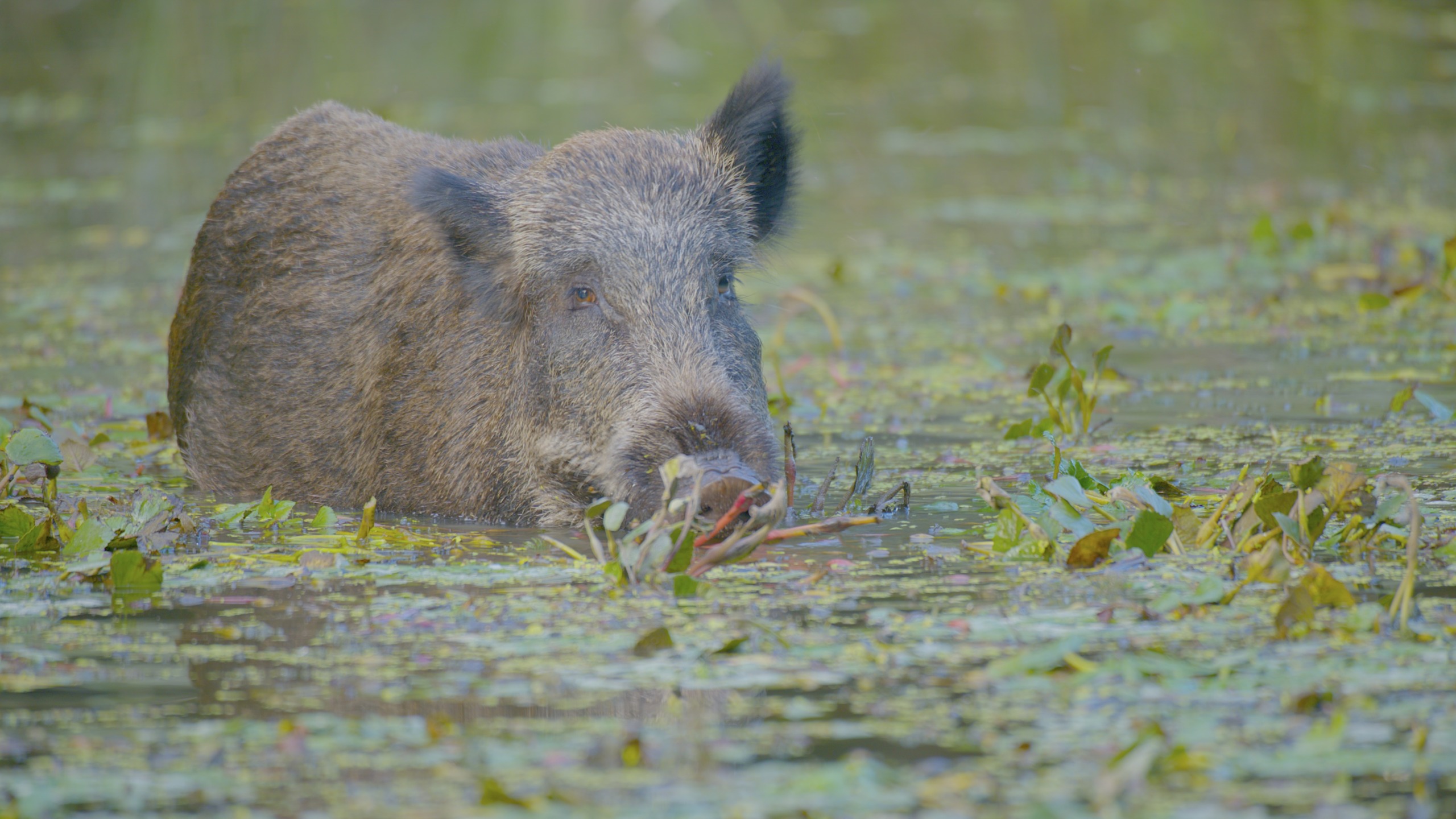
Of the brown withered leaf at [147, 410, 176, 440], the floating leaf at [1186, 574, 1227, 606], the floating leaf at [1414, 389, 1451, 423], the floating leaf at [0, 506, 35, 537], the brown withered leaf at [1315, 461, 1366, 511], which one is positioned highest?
the floating leaf at [1414, 389, 1451, 423]

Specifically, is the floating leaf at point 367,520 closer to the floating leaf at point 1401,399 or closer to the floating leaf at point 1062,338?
the floating leaf at point 1062,338

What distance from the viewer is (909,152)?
54.5ft

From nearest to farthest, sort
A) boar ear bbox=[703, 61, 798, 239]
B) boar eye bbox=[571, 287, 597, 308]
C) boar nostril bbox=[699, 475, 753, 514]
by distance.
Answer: boar nostril bbox=[699, 475, 753, 514]
boar eye bbox=[571, 287, 597, 308]
boar ear bbox=[703, 61, 798, 239]

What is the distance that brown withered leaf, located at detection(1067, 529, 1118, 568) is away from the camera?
211 inches

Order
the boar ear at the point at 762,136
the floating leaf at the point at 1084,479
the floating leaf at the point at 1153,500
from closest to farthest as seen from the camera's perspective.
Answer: the floating leaf at the point at 1153,500 → the floating leaf at the point at 1084,479 → the boar ear at the point at 762,136

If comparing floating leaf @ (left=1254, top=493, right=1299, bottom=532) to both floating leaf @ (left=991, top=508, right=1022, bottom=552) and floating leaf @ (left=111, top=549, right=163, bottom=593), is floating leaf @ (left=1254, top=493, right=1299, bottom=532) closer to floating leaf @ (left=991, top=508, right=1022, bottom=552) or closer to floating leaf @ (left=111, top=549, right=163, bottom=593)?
floating leaf @ (left=991, top=508, right=1022, bottom=552)

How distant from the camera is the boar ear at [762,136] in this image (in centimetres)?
703

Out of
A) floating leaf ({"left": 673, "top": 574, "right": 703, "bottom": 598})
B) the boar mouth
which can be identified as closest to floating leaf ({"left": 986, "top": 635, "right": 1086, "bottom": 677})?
floating leaf ({"left": 673, "top": 574, "right": 703, "bottom": 598})

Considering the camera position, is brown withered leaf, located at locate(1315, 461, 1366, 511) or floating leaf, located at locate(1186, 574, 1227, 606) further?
brown withered leaf, located at locate(1315, 461, 1366, 511)

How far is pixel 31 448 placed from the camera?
6164mm

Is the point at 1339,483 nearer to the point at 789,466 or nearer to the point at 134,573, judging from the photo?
the point at 789,466

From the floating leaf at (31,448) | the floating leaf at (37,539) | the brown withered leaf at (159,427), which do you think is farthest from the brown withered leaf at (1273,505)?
the brown withered leaf at (159,427)

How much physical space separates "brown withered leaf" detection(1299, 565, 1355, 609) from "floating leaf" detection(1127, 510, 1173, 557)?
0.67 meters

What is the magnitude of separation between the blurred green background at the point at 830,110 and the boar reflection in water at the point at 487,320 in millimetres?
2038
